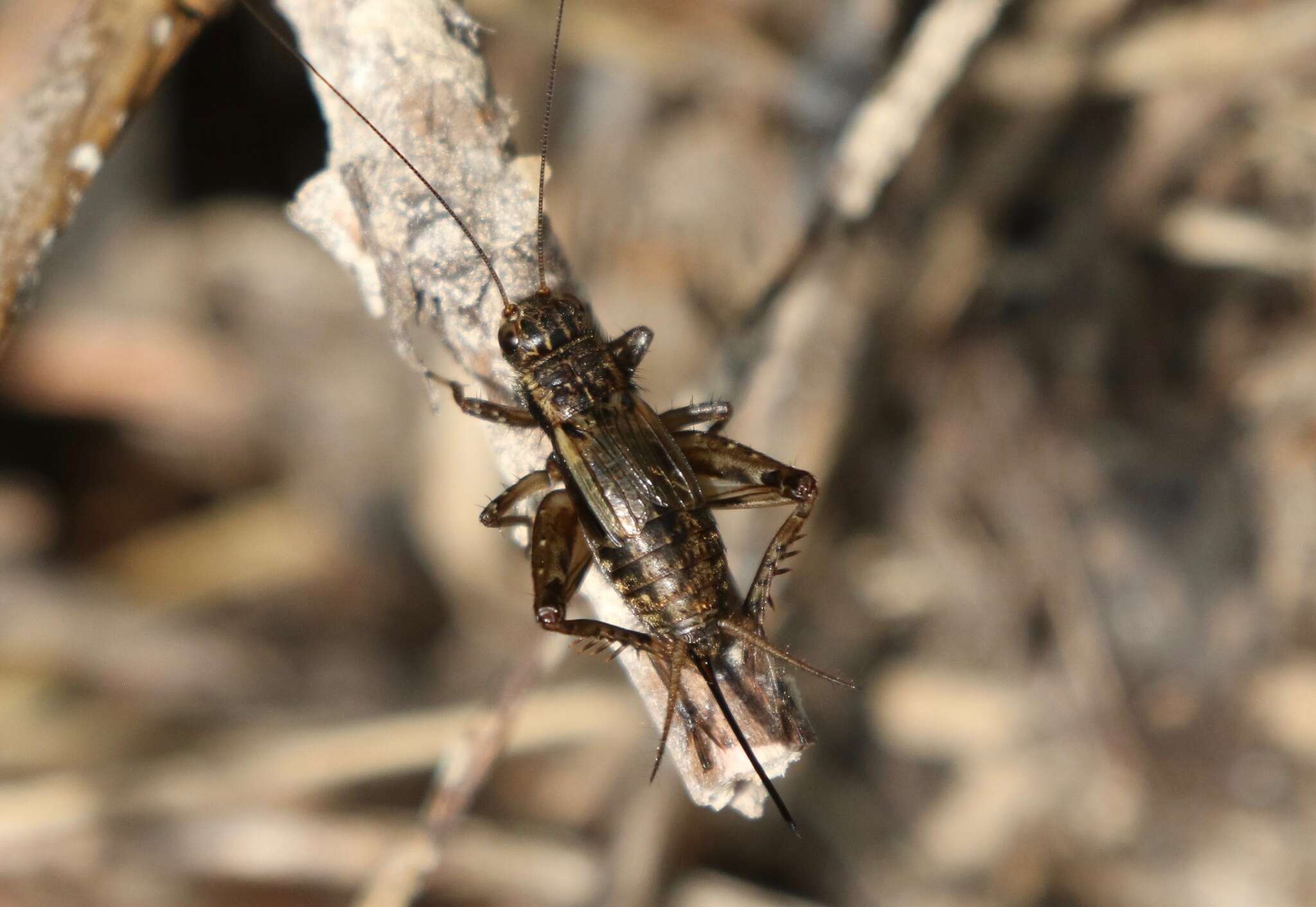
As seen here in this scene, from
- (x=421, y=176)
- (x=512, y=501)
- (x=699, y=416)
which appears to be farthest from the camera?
(x=699, y=416)

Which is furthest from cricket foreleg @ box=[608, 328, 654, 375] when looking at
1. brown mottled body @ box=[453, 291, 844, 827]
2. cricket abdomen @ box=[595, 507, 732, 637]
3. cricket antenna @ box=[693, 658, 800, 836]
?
cricket antenna @ box=[693, 658, 800, 836]

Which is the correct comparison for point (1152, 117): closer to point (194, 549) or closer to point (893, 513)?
point (893, 513)

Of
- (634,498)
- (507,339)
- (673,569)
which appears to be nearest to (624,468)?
(634,498)

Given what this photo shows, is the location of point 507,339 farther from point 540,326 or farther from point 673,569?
point 673,569

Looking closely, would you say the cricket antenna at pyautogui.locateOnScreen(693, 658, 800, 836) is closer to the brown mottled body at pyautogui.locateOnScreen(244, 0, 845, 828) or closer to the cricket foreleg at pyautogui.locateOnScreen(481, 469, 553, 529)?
the brown mottled body at pyautogui.locateOnScreen(244, 0, 845, 828)

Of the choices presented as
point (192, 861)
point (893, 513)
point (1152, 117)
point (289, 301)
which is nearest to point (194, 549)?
point (289, 301)

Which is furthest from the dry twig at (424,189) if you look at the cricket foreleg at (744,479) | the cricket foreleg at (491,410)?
the cricket foreleg at (744,479)

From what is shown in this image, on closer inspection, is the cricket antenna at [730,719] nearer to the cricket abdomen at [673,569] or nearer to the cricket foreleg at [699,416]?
the cricket abdomen at [673,569]
